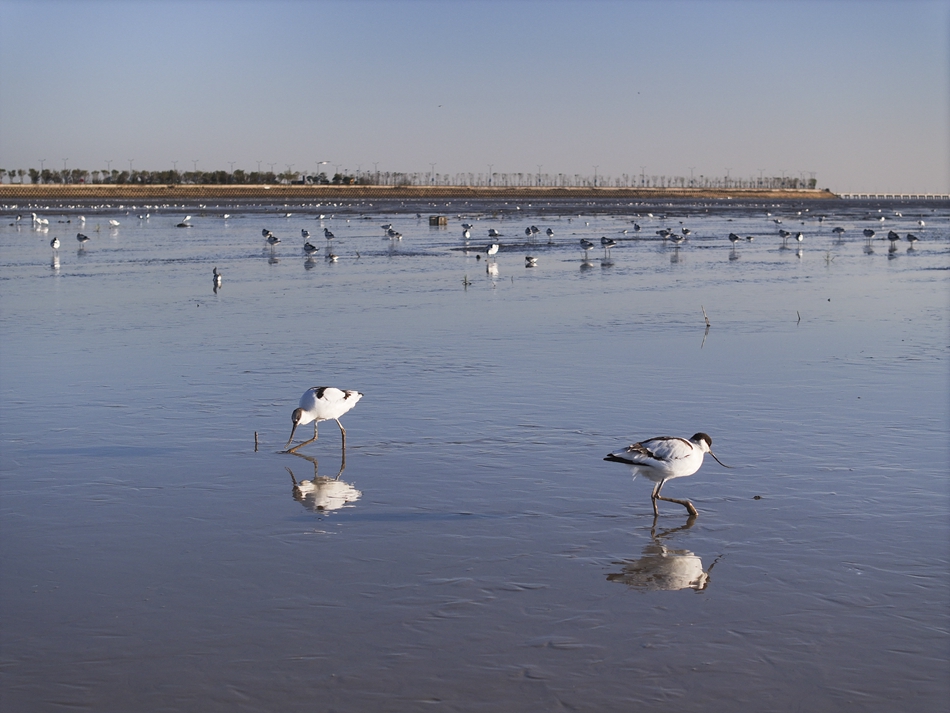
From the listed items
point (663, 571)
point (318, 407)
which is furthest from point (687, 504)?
point (318, 407)

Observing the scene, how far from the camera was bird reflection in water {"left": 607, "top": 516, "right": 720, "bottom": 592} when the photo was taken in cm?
606

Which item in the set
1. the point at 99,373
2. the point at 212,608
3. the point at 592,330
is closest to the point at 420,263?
the point at 592,330

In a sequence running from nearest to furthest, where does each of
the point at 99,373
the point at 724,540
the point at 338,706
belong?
the point at 338,706 → the point at 724,540 → the point at 99,373

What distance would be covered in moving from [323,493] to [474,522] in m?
1.41

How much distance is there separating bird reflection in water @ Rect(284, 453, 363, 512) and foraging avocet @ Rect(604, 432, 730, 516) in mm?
2007

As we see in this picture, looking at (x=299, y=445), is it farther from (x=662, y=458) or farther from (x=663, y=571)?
(x=663, y=571)

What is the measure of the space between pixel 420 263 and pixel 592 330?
51.2 ft

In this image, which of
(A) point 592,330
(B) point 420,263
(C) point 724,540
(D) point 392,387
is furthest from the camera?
(B) point 420,263

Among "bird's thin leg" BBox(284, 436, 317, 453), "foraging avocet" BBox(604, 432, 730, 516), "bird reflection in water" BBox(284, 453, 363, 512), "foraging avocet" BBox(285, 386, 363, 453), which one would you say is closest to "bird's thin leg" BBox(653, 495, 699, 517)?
"foraging avocet" BBox(604, 432, 730, 516)

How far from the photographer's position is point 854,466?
826 cm

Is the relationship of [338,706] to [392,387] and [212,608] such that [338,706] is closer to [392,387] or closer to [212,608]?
[212,608]

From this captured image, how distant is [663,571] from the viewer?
6.27m

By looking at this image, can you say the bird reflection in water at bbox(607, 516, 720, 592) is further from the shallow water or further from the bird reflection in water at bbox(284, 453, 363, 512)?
the bird reflection in water at bbox(284, 453, 363, 512)

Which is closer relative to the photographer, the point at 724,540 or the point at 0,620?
the point at 0,620
